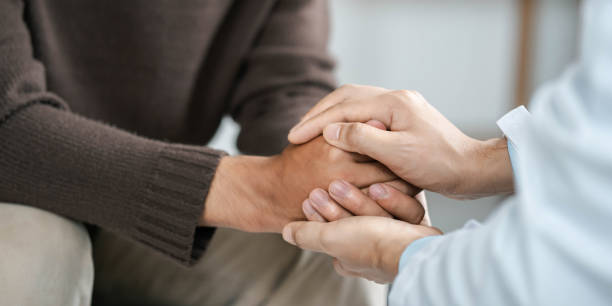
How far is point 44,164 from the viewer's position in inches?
28.1

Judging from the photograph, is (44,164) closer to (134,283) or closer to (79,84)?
(134,283)

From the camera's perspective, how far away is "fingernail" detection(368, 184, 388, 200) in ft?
2.22

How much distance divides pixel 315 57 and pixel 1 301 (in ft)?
2.24

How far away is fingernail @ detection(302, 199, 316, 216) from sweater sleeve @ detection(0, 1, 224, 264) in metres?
0.13

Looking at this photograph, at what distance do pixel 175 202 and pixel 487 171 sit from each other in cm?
40

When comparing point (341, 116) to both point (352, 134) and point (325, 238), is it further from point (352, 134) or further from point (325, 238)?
point (325, 238)

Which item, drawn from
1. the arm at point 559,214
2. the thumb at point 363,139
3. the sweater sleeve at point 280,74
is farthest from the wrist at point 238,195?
the arm at point 559,214

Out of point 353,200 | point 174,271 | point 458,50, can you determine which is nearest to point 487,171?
point 353,200

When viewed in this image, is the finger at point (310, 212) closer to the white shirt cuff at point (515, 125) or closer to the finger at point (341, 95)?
the finger at point (341, 95)

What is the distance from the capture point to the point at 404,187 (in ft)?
2.30

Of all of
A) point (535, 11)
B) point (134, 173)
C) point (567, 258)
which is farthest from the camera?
point (535, 11)

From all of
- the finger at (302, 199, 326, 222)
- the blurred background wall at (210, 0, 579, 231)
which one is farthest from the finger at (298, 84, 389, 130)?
the blurred background wall at (210, 0, 579, 231)

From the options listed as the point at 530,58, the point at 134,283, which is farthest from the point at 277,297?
the point at 530,58

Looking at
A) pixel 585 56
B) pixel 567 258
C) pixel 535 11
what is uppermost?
pixel 585 56
